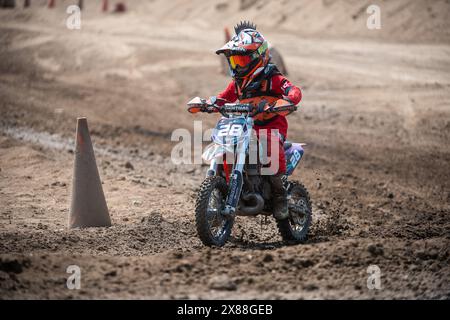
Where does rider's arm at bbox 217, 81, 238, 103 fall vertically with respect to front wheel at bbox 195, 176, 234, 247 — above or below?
above

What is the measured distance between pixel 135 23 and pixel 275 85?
77.2 ft

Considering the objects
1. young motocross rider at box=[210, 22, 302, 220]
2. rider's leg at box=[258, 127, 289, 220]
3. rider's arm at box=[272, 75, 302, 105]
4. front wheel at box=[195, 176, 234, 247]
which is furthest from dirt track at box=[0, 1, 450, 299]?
rider's arm at box=[272, 75, 302, 105]

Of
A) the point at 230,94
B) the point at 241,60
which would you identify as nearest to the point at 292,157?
the point at 230,94

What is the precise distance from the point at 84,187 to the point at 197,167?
428 centimetres

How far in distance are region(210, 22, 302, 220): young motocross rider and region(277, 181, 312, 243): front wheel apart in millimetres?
227

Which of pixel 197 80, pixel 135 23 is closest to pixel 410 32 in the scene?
pixel 197 80

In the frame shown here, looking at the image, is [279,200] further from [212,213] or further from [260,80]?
[260,80]

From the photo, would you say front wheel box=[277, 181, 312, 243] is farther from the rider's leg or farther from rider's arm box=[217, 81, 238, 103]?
rider's arm box=[217, 81, 238, 103]

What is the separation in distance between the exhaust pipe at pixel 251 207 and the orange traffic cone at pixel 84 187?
1771mm

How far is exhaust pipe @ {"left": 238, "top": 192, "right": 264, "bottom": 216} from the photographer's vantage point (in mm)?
7738

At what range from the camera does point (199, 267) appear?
6543 mm

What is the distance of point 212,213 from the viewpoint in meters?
7.37

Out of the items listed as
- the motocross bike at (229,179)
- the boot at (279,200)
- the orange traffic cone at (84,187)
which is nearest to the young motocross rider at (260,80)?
the boot at (279,200)

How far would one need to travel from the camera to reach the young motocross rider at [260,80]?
25.7 ft
